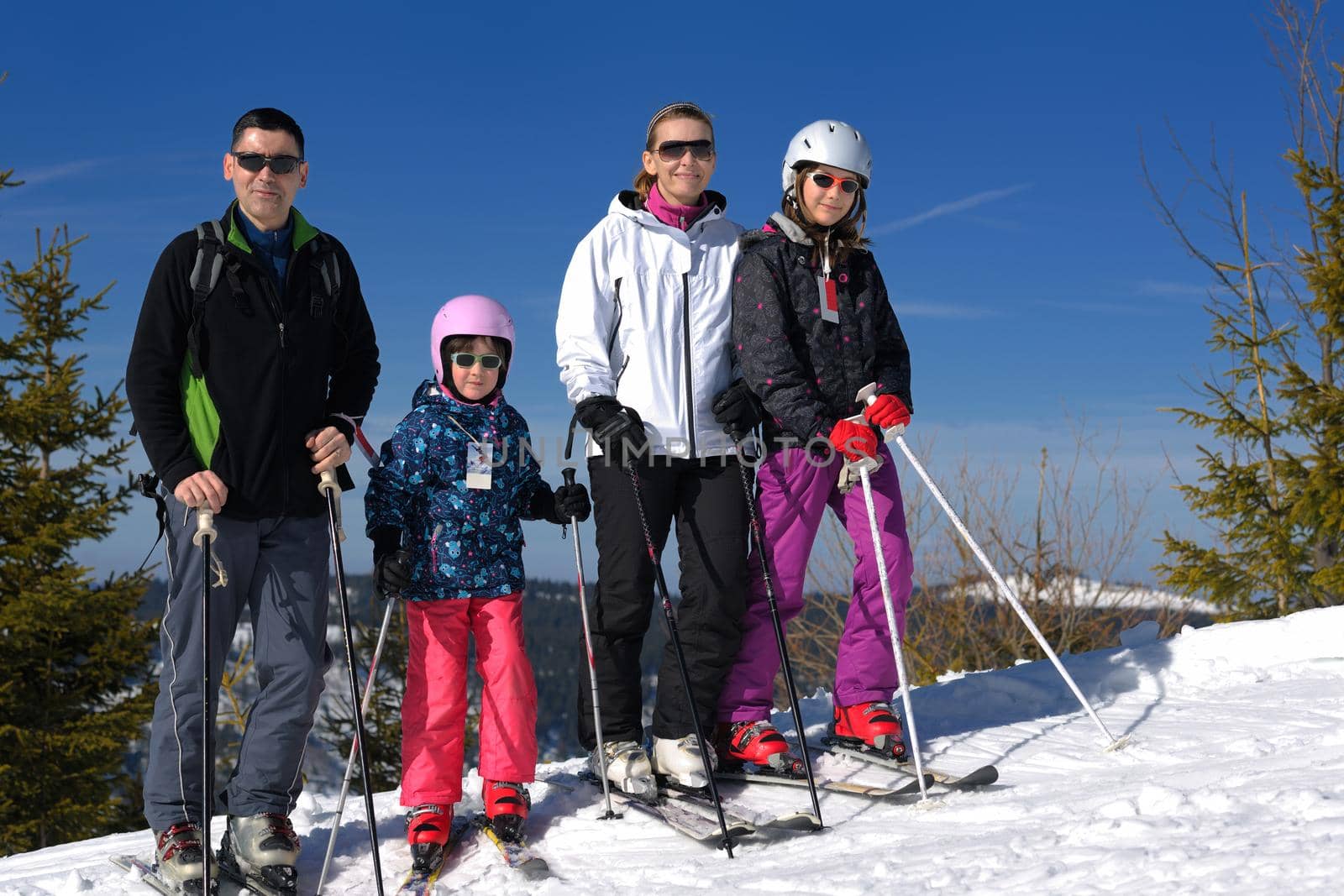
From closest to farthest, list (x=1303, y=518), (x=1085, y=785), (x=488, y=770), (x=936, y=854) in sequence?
(x=936, y=854) < (x=488, y=770) < (x=1085, y=785) < (x=1303, y=518)

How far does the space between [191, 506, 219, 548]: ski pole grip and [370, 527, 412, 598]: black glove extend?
55cm

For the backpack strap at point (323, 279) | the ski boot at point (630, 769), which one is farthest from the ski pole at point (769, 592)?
the backpack strap at point (323, 279)

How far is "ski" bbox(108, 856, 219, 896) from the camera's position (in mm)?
3467

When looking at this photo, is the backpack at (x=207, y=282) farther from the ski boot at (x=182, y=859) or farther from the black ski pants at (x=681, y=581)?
the ski boot at (x=182, y=859)

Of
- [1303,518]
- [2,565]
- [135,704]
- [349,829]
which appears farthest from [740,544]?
[2,565]

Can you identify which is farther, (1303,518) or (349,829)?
(1303,518)

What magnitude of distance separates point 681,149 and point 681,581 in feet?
5.77

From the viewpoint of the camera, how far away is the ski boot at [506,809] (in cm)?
381

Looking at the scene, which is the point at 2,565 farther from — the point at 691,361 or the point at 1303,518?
the point at 1303,518

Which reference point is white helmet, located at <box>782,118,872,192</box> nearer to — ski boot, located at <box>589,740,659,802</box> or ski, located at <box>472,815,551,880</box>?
ski boot, located at <box>589,740,659,802</box>

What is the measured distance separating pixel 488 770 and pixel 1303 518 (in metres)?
10.7

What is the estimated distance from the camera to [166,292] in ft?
11.5

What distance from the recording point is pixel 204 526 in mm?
3361

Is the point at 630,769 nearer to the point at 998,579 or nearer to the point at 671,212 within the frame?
the point at 998,579
